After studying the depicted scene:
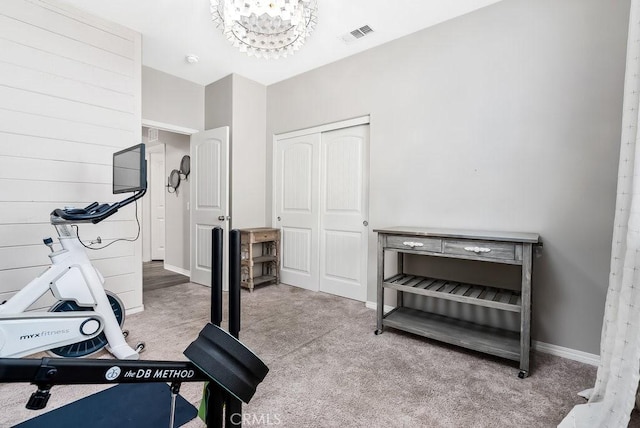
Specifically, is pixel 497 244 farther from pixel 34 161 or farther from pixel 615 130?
pixel 34 161

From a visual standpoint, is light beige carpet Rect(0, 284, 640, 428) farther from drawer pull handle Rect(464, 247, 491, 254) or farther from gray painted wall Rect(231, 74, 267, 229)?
gray painted wall Rect(231, 74, 267, 229)

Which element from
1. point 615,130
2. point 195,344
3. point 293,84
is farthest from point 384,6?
point 195,344

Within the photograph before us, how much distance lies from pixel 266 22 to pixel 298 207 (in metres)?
2.34

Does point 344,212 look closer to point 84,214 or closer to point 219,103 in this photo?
point 219,103

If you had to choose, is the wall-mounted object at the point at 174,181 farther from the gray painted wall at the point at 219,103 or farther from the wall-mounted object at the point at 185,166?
the gray painted wall at the point at 219,103

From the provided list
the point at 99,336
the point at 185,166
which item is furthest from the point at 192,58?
the point at 99,336

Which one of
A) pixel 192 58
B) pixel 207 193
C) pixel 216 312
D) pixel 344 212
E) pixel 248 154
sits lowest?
pixel 216 312

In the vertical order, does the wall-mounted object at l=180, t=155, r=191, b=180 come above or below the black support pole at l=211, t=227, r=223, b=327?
above

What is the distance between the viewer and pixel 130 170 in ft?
7.05

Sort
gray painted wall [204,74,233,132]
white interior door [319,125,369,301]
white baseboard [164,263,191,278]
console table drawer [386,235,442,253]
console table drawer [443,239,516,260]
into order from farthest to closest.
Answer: white baseboard [164,263,191,278], gray painted wall [204,74,233,132], white interior door [319,125,369,301], console table drawer [386,235,442,253], console table drawer [443,239,516,260]

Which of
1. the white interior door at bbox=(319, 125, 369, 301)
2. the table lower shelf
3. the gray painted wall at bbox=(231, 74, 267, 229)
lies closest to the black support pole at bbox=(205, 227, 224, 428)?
the table lower shelf

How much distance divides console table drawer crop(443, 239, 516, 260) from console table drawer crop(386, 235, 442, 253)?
65 mm

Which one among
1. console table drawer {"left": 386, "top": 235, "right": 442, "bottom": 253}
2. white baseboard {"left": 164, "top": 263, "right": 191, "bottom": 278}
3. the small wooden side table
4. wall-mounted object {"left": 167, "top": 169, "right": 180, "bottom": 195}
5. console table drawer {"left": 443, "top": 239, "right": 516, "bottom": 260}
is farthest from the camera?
wall-mounted object {"left": 167, "top": 169, "right": 180, "bottom": 195}

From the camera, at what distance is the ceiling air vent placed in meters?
A: 2.93
